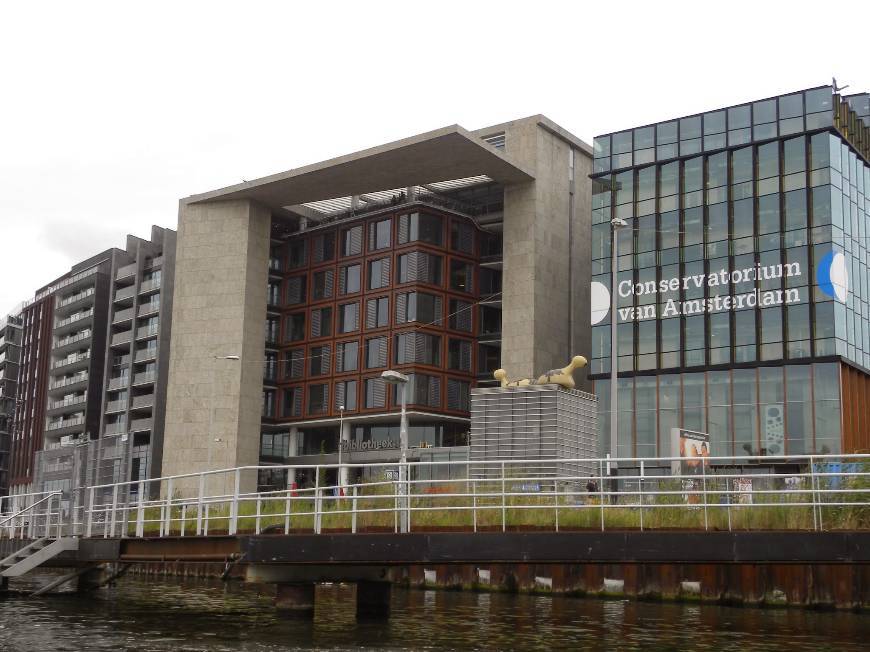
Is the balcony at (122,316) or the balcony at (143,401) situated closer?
the balcony at (143,401)

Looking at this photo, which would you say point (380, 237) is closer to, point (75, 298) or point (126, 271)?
point (126, 271)

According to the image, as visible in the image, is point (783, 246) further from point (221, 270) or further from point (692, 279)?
point (221, 270)

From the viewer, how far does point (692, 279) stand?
67125 millimetres

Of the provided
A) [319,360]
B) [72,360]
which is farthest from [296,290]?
[72,360]

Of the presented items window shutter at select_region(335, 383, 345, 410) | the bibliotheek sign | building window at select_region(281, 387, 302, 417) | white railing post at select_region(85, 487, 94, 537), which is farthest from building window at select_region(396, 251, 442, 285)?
white railing post at select_region(85, 487, 94, 537)

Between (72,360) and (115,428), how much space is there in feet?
58.5

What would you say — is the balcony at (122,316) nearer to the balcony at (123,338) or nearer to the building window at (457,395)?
the balcony at (123,338)

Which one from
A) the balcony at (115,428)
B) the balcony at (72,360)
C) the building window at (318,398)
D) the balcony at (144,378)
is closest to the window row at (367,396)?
the building window at (318,398)

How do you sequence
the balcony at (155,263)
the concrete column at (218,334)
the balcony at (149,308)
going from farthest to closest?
the balcony at (155,263) < the balcony at (149,308) < the concrete column at (218,334)

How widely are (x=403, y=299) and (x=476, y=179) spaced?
11.0 meters

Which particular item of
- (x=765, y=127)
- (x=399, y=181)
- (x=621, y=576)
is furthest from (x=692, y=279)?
(x=621, y=576)

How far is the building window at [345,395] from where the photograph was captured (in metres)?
85.4

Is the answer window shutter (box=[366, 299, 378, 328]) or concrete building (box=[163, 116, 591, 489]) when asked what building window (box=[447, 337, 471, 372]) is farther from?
window shutter (box=[366, 299, 378, 328])

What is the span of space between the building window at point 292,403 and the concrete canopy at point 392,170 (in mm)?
15059
